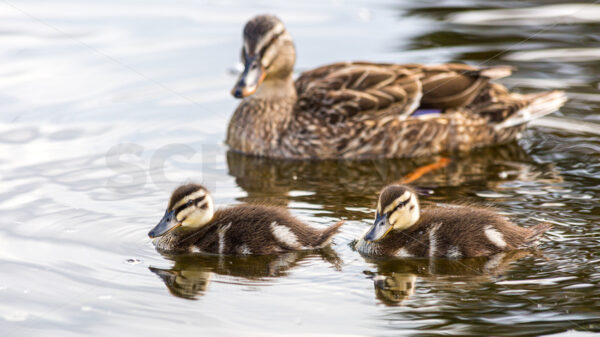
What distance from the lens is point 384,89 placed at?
782cm

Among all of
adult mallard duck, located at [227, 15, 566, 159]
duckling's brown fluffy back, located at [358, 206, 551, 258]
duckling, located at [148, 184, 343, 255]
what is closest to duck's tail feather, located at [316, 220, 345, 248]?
duckling, located at [148, 184, 343, 255]

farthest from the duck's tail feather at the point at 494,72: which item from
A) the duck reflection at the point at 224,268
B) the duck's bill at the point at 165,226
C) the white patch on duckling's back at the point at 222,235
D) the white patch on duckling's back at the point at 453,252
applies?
the duck's bill at the point at 165,226

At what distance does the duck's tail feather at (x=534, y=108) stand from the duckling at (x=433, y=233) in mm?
2421

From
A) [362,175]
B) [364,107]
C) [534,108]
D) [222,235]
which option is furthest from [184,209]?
[534,108]

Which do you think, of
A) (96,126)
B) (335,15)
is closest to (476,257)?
(96,126)

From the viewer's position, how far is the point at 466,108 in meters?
7.97

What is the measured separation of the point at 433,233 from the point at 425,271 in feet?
0.93

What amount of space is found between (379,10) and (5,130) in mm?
4664

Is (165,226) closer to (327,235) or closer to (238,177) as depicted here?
(327,235)

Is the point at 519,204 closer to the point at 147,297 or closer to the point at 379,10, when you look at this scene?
the point at 147,297

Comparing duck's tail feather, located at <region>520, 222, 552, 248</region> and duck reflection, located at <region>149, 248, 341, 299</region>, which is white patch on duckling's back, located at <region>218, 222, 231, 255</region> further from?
duck's tail feather, located at <region>520, 222, 552, 248</region>

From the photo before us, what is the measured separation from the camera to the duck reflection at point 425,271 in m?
5.13

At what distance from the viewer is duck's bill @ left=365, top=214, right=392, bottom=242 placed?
549cm

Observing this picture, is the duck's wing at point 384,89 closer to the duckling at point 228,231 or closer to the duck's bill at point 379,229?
the duckling at point 228,231
